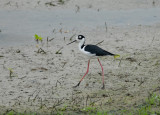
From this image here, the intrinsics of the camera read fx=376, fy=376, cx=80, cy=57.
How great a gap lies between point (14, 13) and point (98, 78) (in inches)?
168

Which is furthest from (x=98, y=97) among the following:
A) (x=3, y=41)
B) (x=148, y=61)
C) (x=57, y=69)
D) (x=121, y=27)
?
(x=121, y=27)

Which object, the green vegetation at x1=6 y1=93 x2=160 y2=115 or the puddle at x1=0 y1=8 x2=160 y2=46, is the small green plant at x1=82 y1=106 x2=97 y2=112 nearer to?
the green vegetation at x1=6 y1=93 x2=160 y2=115

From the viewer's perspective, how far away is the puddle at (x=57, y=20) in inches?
345

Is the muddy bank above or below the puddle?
below

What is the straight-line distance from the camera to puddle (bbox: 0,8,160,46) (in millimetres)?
8766

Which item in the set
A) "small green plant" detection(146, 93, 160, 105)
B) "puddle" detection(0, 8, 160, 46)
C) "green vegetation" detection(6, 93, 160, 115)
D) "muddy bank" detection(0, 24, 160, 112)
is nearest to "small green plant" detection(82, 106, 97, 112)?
"green vegetation" detection(6, 93, 160, 115)

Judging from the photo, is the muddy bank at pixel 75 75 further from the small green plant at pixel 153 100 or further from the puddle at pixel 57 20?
the puddle at pixel 57 20

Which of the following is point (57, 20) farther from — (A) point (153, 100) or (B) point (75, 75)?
(A) point (153, 100)

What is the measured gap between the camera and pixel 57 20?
31.7 ft

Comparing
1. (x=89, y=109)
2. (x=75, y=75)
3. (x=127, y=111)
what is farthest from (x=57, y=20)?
(x=127, y=111)

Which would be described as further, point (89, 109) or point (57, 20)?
point (57, 20)

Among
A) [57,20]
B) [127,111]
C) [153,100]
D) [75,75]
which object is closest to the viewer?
[127,111]

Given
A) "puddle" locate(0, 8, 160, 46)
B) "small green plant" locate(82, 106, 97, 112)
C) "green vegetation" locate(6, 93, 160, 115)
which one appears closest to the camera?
"green vegetation" locate(6, 93, 160, 115)

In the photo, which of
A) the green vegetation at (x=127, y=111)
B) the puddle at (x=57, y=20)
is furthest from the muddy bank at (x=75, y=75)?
the puddle at (x=57, y=20)
